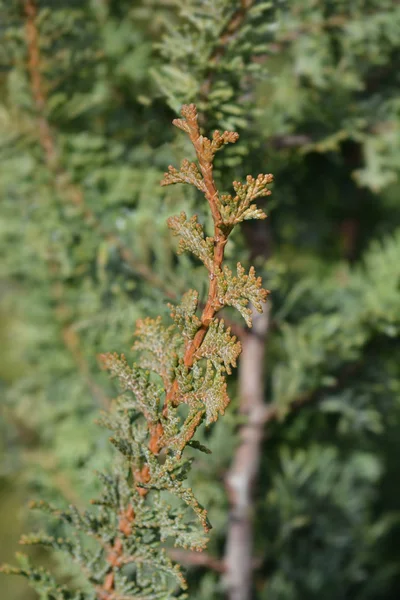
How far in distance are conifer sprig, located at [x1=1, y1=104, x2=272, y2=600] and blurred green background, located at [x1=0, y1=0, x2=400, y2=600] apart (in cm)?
21

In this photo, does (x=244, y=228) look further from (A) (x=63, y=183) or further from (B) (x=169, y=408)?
(B) (x=169, y=408)

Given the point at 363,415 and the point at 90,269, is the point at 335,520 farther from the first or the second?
the point at 90,269

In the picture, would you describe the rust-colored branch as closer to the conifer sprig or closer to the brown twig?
the conifer sprig

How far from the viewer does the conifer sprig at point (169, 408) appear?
46 centimetres

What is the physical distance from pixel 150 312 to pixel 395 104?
48 centimetres

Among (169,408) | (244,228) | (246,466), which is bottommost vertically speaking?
(169,408)

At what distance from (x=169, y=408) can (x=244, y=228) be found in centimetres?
46

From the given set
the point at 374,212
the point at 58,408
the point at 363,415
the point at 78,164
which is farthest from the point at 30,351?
the point at 374,212

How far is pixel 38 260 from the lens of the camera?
3.36 feet

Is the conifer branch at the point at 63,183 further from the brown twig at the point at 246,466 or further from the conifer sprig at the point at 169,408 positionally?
the conifer sprig at the point at 169,408

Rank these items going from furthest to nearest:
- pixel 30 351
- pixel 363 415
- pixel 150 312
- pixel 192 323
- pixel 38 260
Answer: pixel 30 351
pixel 38 260
pixel 363 415
pixel 150 312
pixel 192 323

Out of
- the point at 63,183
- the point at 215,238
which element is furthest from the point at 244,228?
the point at 215,238

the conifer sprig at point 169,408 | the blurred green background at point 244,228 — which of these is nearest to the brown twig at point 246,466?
the blurred green background at point 244,228

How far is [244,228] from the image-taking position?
2.93ft
